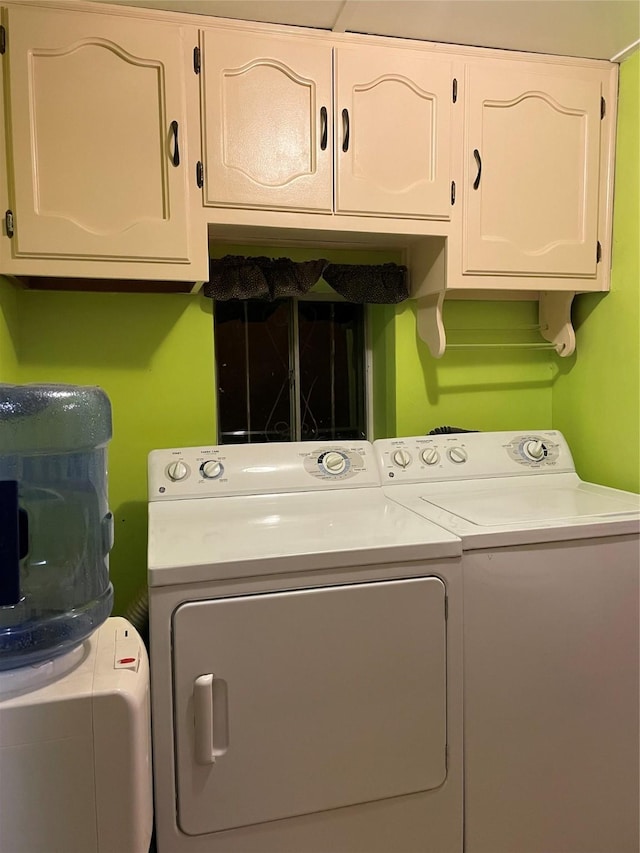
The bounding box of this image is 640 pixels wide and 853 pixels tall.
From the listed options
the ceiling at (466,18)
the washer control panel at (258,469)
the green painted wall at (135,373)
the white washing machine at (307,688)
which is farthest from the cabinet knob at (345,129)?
the white washing machine at (307,688)

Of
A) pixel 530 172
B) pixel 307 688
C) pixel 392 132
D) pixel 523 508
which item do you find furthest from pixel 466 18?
pixel 307 688

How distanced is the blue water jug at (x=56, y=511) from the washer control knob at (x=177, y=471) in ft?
1.85

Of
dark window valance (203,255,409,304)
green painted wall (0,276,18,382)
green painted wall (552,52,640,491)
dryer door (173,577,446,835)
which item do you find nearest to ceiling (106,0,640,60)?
green painted wall (552,52,640,491)

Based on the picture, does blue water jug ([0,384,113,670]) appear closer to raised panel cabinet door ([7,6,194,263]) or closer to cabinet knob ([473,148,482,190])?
raised panel cabinet door ([7,6,194,263])

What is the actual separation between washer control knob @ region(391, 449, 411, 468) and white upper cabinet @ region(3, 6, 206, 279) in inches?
33.4

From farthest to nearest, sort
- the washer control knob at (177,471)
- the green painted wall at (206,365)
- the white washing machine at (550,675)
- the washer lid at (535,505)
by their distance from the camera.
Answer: the green painted wall at (206,365) → the washer control knob at (177,471) → the washer lid at (535,505) → the white washing machine at (550,675)

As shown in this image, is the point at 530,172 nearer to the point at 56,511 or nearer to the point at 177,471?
the point at 177,471

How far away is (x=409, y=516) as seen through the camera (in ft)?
5.16

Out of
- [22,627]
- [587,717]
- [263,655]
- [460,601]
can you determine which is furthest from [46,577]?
[587,717]

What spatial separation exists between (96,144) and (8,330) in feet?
1.86

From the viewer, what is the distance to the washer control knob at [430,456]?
75.4 inches

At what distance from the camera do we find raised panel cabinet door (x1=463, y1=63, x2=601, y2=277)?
1804 mm

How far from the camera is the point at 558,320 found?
2.14 m

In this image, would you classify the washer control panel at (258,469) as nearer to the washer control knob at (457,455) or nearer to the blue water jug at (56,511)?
the washer control knob at (457,455)
